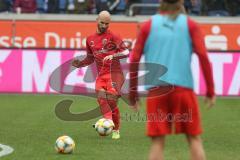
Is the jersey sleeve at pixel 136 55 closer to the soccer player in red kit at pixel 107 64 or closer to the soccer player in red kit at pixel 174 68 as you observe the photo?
the soccer player in red kit at pixel 174 68

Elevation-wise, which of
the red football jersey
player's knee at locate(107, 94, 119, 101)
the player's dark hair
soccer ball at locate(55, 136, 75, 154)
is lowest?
soccer ball at locate(55, 136, 75, 154)

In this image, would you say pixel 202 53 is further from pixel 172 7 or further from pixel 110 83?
pixel 110 83

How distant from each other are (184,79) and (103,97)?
5.55m

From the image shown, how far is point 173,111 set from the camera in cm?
856

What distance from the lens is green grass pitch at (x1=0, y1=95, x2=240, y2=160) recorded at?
38.6ft

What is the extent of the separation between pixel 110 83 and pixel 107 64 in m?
0.35

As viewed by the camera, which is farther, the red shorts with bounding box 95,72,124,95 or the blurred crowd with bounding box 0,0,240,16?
the blurred crowd with bounding box 0,0,240,16

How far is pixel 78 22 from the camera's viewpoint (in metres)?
24.9

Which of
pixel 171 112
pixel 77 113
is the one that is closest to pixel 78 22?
pixel 77 113

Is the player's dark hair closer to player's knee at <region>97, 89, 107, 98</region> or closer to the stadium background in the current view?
the stadium background

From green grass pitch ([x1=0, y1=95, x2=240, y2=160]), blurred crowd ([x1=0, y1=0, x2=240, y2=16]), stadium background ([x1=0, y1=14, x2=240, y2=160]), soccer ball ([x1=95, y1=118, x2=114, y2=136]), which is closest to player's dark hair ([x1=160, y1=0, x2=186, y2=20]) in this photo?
green grass pitch ([x1=0, y1=95, x2=240, y2=160])

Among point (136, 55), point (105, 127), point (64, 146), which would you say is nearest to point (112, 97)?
point (105, 127)

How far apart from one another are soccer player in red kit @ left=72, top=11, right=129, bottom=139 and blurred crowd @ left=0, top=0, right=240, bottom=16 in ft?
39.7

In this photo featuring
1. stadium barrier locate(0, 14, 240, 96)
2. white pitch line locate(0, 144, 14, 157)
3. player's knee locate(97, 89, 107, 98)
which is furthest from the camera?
stadium barrier locate(0, 14, 240, 96)
